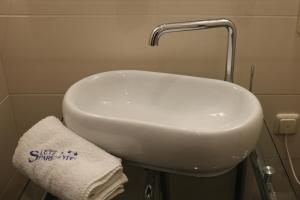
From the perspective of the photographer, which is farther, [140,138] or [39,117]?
[39,117]

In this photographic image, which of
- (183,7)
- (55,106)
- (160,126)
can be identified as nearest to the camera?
(160,126)

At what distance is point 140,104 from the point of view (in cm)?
109

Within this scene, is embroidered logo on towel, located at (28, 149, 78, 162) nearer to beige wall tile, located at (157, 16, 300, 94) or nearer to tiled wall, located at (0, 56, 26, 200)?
tiled wall, located at (0, 56, 26, 200)

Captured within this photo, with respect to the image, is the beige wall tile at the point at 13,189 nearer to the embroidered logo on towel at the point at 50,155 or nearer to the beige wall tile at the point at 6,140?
the beige wall tile at the point at 6,140

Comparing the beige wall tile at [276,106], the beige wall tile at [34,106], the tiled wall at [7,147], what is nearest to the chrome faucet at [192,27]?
the beige wall tile at [276,106]

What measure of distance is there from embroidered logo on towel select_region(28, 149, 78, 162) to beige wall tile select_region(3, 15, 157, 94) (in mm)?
398

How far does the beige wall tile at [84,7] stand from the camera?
3.49 ft

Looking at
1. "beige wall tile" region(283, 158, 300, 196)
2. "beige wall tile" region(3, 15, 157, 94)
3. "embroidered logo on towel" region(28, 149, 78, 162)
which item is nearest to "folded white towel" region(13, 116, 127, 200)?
"embroidered logo on towel" region(28, 149, 78, 162)

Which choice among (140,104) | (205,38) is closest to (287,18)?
(205,38)

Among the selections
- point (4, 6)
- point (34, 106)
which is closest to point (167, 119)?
point (34, 106)

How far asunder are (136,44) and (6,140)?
60cm

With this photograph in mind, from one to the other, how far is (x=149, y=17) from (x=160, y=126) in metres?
0.46

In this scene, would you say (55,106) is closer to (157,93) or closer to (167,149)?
(157,93)

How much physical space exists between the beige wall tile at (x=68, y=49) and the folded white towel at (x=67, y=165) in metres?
0.32
